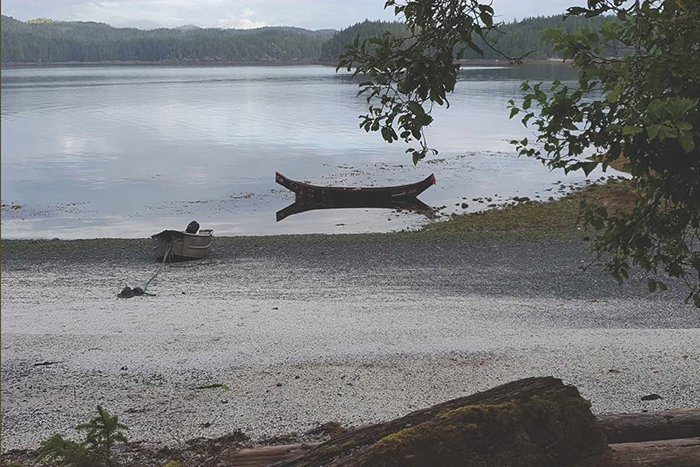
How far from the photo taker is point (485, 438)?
3607 millimetres

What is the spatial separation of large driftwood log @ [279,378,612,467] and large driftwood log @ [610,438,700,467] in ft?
0.68

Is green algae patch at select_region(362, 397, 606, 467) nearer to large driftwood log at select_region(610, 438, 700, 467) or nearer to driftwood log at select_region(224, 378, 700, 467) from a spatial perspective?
driftwood log at select_region(224, 378, 700, 467)

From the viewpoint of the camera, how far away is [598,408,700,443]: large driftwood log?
171 inches

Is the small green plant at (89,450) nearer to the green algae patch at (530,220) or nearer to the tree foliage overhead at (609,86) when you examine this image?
the tree foliage overhead at (609,86)

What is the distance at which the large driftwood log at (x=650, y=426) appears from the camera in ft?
14.2

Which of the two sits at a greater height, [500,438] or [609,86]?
[609,86]

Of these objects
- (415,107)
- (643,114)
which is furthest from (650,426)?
(415,107)

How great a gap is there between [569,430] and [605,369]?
4392 millimetres

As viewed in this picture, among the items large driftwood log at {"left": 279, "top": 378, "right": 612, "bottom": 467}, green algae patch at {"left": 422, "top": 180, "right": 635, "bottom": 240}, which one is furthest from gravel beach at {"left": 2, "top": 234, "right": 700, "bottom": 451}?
green algae patch at {"left": 422, "top": 180, "right": 635, "bottom": 240}

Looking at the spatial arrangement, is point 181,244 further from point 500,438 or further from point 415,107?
point 415,107

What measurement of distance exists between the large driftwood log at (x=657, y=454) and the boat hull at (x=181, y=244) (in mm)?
13947

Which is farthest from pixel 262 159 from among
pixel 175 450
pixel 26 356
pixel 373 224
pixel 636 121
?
pixel 636 121

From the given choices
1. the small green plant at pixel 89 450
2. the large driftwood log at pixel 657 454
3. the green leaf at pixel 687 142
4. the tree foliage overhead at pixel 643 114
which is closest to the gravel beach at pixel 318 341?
the small green plant at pixel 89 450

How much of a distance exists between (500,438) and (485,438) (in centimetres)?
8
